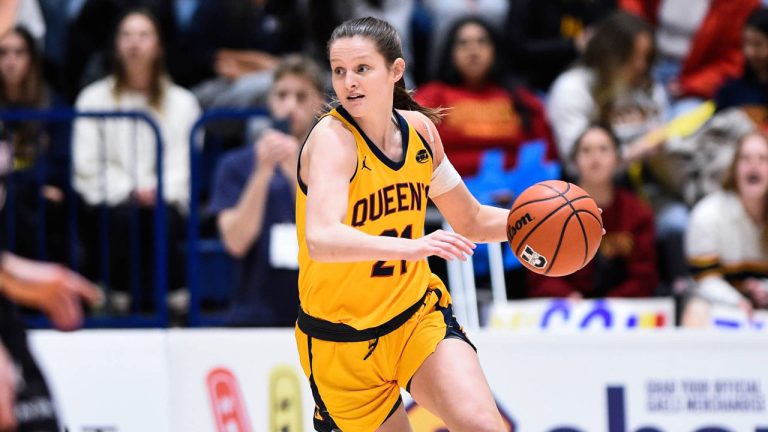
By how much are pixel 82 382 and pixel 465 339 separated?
2.64 m

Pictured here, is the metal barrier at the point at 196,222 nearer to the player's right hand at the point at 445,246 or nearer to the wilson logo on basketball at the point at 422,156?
the wilson logo on basketball at the point at 422,156

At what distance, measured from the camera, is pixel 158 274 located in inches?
261

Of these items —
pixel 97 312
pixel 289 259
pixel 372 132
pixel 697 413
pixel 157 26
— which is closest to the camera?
pixel 372 132

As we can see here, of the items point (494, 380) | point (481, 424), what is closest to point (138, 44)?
point (494, 380)

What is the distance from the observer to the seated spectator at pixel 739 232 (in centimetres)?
706

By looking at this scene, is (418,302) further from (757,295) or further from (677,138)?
(677,138)

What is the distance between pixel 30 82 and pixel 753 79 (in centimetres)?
478

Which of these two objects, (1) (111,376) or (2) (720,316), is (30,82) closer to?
(1) (111,376)

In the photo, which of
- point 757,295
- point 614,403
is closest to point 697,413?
point 614,403

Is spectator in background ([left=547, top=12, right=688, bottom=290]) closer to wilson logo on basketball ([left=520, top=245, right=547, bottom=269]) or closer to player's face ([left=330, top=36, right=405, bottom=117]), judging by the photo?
wilson logo on basketball ([left=520, top=245, right=547, bottom=269])

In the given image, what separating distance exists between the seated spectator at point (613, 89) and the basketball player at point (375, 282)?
3.58 meters

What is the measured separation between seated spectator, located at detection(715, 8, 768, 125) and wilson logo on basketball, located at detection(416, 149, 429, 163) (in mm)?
4268

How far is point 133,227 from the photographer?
682cm

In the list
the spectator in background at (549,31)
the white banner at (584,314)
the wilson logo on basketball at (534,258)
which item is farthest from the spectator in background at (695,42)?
the wilson logo on basketball at (534,258)
